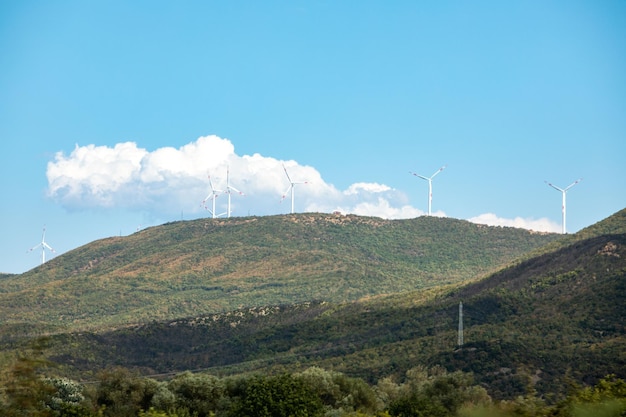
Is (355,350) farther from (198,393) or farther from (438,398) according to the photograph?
(198,393)

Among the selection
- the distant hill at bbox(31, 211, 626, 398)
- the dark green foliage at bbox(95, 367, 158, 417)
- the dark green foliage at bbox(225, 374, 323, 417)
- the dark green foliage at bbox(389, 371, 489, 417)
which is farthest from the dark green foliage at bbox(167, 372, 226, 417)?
the distant hill at bbox(31, 211, 626, 398)

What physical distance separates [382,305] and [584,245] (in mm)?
30881

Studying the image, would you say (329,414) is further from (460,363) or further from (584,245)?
(584,245)

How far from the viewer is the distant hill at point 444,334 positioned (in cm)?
8284

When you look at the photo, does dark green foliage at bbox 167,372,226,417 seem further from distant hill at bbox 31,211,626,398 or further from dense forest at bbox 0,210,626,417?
distant hill at bbox 31,211,626,398

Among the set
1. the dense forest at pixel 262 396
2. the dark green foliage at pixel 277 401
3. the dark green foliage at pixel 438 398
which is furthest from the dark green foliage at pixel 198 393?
the dark green foliage at pixel 438 398

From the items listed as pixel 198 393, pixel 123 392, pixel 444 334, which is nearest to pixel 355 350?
pixel 444 334

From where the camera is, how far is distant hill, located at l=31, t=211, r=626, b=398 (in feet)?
272

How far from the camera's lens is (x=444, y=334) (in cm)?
10406

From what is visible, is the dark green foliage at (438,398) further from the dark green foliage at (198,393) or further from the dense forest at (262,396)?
the dark green foliage at (198,393)

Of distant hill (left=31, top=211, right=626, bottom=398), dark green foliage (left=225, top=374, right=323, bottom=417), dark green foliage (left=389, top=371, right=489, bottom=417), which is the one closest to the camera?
dark green foliage (left=225, top=374, right=323, bottom=417)

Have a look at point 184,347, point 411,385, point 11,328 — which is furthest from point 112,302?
point 411,385

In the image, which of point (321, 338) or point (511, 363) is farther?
point (321, 338)

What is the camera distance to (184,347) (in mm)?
135500
